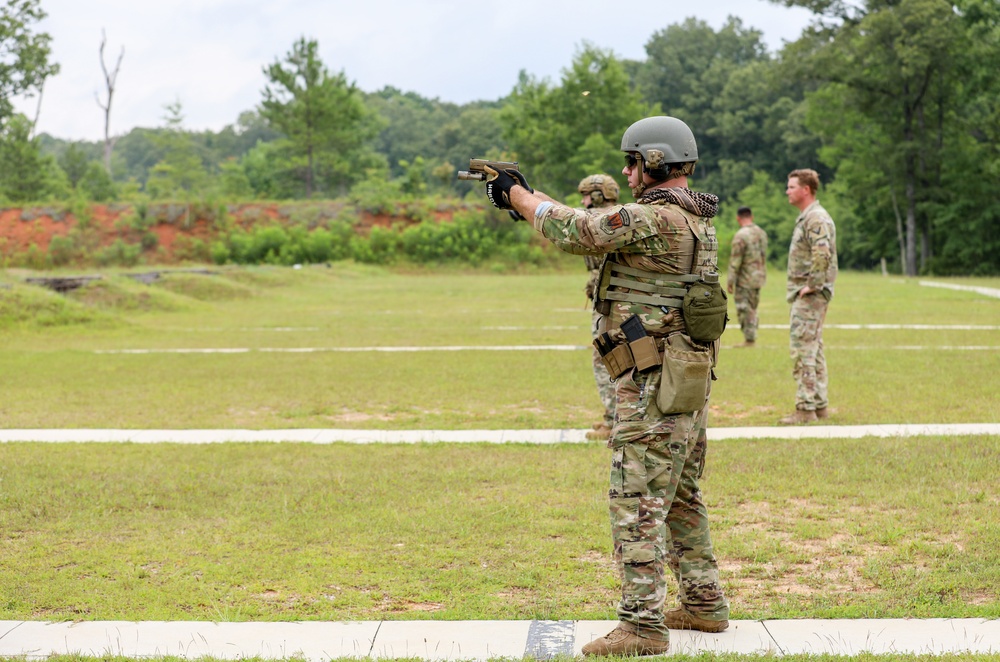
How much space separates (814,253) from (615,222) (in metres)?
5.59

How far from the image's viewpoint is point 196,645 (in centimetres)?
418

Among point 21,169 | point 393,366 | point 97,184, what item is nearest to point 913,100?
point 393,366

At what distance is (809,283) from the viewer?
907 centimetres

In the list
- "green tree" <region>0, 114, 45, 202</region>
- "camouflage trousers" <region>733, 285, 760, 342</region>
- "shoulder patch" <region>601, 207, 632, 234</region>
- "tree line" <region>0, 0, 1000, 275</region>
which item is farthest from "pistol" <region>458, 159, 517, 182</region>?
"green tree" <region>0, 114, 45, 202</region>

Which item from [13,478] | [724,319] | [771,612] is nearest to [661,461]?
[724,319]

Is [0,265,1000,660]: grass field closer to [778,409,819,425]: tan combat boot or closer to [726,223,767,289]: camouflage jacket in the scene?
[778,409,819,425]: tan combat boot

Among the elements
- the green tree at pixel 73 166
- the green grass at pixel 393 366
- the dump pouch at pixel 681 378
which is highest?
the green tree at pixel 73 166

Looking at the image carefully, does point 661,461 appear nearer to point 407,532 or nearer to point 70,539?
point 407,532

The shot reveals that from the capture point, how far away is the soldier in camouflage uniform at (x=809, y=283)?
355 inches

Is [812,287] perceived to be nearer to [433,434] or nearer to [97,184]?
[433,434]

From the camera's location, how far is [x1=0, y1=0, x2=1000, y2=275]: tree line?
4741cm

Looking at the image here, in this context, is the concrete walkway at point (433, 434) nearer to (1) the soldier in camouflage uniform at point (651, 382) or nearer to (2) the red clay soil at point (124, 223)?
(1) the soldier in camouflage uniform at point (651, 382)

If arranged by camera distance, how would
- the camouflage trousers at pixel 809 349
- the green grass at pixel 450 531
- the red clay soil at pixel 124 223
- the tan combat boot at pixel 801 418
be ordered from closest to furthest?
1. the green grass at pixel 450 531
2. the camouflage trousers at pixel 809 349
3. the tan combat boot at pixel 801 418
4. the red clay soil at pixel 124 223

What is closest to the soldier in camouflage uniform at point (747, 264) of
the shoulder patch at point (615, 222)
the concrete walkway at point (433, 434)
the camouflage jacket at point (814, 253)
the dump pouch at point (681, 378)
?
the camouflage jacket at point (814, 253)
